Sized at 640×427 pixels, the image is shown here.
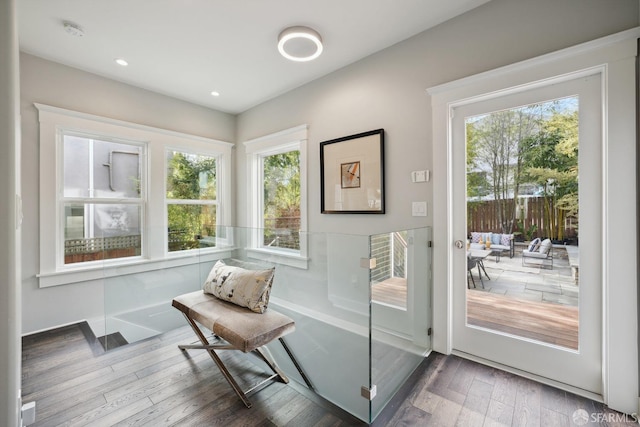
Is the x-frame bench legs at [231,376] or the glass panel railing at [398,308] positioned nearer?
the glass panel railing at [398,308]

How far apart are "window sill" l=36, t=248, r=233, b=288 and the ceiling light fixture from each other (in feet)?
6.77

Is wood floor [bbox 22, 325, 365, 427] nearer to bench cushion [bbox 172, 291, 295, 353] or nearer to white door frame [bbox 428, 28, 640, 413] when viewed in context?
bench cushion [bbox 172, 291, 295, 353]

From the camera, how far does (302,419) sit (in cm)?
163

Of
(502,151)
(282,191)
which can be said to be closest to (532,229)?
(502,151)

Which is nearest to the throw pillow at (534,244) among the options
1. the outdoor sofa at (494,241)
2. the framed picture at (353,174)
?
the outdoor sofa at (494,241)

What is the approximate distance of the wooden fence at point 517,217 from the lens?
74.2 inches

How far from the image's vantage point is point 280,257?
7.52 feet

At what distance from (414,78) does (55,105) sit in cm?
350

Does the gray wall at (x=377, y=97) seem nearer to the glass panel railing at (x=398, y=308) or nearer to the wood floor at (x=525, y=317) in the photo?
the glass panel railing at (x=398, y=308)

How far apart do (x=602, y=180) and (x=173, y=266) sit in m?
3.65

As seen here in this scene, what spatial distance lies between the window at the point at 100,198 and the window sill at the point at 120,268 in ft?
0.48

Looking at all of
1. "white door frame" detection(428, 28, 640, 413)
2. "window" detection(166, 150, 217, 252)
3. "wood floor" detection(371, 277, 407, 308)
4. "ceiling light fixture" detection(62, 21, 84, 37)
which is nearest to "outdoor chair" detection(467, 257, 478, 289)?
"wood floor" detection(371, 277, 407, 308)

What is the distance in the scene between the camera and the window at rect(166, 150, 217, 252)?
362 cm

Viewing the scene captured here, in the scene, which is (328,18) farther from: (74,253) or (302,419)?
(74,253)
